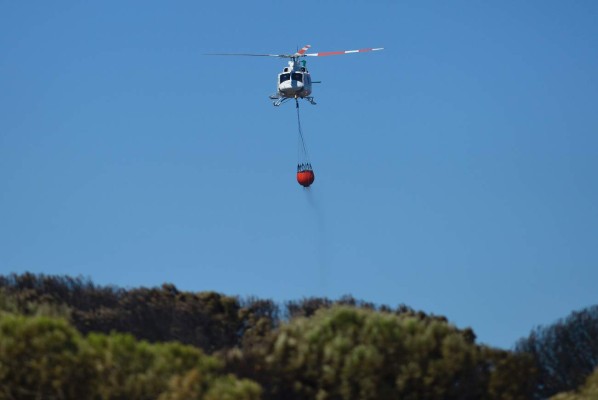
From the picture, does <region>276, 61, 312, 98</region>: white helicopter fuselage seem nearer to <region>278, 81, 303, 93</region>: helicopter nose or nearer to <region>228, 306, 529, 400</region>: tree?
<region>278, 81, 303, 93</region>: helicopter nose

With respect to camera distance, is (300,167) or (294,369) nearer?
(294,369)

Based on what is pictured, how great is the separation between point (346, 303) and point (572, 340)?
375 inches

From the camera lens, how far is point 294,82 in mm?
105875

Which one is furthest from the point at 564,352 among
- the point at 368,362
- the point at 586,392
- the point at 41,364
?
the point at 41,364

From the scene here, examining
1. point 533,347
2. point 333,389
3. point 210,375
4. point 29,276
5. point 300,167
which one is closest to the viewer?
point 210,375

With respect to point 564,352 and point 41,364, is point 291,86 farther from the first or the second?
point 41,364

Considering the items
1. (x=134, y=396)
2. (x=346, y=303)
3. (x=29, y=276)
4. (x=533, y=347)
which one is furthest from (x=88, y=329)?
(x=533, y=347)

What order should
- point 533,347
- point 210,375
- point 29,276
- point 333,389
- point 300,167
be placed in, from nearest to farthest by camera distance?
point 210,375, point 333,389, point 533,347, point 29,276, point 300,167

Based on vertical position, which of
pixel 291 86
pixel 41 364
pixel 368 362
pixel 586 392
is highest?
pixel 291 86

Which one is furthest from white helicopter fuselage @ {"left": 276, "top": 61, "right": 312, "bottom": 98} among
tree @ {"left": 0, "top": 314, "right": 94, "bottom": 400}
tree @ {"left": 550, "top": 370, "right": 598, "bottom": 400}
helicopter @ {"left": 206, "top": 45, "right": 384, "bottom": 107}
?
tree @ {"left": 0, "top": 314, "right": 94, "bottom": 400}

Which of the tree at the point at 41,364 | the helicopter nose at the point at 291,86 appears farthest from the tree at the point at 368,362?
the helicopter nose at the point at 291,86

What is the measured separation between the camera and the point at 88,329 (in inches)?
2309

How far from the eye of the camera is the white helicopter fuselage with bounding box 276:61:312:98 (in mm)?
105875

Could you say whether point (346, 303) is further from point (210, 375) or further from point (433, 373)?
point (210, 375)
